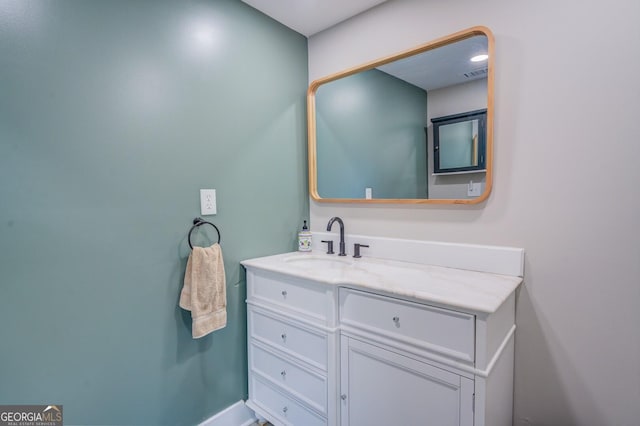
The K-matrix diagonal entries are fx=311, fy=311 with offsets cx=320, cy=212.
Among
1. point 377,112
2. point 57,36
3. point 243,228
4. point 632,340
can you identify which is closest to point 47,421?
point 243,228

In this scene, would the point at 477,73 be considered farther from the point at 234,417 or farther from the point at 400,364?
the point at 234,417

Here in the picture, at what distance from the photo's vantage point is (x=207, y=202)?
1.55m

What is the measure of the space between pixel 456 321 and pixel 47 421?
1.49 meters

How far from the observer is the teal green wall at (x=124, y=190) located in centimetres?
A: 106

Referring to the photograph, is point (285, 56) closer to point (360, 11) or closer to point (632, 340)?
point (360, 11)

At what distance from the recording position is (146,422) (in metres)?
1.36

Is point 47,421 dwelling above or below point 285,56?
below

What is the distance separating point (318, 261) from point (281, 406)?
2.47 ft

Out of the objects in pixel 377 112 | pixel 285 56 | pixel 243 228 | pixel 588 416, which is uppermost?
pixel 285 56

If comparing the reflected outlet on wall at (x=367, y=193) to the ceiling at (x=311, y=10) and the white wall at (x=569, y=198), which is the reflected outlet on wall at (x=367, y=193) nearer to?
the white wall at (x=569, y=198)

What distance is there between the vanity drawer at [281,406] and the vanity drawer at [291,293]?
0.45 m

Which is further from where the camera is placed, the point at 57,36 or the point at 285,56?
the point at 285,56

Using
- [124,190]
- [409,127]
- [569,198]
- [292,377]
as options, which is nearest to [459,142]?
[409,127]

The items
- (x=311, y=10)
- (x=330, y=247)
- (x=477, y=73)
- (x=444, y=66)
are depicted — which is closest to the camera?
(x=477, y=73)
